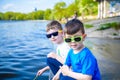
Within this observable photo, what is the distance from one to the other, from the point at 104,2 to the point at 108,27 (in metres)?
10.2

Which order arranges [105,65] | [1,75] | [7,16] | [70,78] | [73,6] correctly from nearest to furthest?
[70,78] < [1,75] < [105,65] < [73,6] < [7,16]

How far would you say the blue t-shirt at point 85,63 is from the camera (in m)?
3.59

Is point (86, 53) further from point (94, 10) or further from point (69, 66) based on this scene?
point (94, 10)

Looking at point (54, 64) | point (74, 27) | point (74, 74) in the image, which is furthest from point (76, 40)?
point (54, 64)

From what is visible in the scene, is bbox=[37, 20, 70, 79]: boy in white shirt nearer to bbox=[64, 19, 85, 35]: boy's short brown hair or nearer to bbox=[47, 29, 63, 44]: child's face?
bbox=[47, 29, 63, 44]: child's face

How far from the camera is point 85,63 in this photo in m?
3.60

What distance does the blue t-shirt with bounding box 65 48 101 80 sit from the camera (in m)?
3.59

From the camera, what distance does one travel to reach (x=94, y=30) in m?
22.8

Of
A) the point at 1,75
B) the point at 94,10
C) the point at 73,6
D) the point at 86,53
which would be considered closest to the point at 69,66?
the point at 86,53

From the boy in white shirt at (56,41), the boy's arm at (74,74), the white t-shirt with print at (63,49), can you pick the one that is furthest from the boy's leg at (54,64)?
the boy's arm at (74,74)

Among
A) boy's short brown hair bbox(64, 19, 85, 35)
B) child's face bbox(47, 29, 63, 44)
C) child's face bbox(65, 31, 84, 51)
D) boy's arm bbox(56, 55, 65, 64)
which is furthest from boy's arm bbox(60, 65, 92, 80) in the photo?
child's face bbox(47, 29, 63, 44)

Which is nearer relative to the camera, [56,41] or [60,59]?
[60,59]

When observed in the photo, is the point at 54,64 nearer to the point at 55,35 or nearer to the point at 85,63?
the point at 55,35

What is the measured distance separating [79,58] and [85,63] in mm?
144
